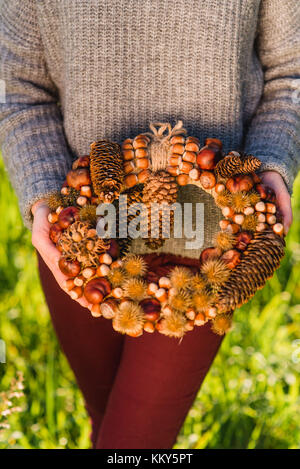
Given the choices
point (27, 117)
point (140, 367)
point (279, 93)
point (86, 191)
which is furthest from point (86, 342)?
point (279, 93)

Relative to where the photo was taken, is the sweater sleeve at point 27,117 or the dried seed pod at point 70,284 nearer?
the dried seed pod at point 70,284

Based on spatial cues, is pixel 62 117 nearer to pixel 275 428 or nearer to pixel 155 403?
pixel 155 403

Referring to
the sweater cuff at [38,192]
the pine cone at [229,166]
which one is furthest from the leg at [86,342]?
the pine cone at [229,166]

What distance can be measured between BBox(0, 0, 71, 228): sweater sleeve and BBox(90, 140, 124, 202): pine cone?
0.67 feet

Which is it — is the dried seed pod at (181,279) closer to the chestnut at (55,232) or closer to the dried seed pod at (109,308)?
the dried seed pod at (109,308)

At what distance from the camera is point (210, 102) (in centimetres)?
102

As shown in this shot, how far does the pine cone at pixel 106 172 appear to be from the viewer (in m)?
0.89

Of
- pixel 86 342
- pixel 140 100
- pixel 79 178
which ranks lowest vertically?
pixel 86 342

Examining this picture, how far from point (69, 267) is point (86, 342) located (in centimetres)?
44

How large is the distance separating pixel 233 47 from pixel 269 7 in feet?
0.55

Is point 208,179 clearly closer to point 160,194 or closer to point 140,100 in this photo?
point 160,194

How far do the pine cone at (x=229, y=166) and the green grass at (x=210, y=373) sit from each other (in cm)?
98

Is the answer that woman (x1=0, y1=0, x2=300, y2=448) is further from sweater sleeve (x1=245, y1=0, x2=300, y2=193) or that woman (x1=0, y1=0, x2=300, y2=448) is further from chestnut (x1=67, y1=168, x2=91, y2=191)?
chestnut (x1=67, y1=168, x2=91, y2=191)

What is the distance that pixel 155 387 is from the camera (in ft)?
3.61
